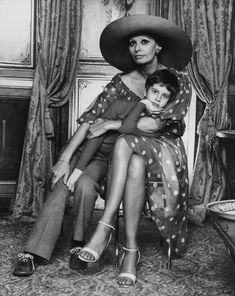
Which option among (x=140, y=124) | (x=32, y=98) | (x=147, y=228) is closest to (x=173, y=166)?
(x=140, y=124)

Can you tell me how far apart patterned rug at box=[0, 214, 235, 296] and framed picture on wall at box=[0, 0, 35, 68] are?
5.16 feet

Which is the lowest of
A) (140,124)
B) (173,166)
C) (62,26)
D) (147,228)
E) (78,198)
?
(147,228)

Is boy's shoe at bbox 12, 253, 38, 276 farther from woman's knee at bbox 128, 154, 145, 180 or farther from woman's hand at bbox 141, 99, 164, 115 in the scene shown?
woman's hand at bbox 141, 99, 164, 115

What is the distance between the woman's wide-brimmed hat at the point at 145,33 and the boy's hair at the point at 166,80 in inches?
Answer: 11.9

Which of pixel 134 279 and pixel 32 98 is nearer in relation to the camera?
pixel 134 279

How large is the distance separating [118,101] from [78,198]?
65 centimetres

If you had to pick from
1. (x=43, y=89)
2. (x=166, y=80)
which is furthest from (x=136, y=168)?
(x=43, y=89)

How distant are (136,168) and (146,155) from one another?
0.11 meters

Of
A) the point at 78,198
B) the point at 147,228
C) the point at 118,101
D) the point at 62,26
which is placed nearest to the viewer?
the point at 78,198

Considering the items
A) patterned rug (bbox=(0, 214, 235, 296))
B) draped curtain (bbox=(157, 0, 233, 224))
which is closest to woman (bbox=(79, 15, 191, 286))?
patterned rug (bbox=(0, 214, 235, 296))

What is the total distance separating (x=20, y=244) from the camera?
3.25 meters

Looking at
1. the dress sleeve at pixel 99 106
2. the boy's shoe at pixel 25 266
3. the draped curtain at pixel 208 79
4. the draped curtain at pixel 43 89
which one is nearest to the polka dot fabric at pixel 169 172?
the dress sleeve at pixel 99 106

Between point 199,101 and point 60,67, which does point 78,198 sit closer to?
point 60,67

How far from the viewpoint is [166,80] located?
109 inches
